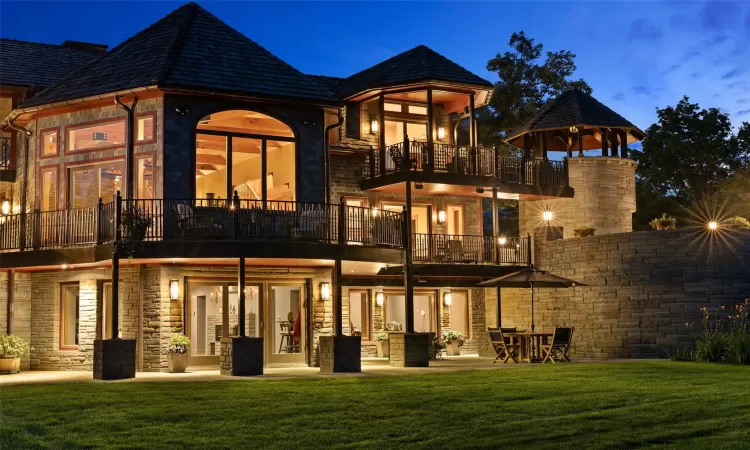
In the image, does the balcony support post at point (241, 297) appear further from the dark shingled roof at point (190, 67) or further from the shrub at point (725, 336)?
the shrub at point (725, 336)

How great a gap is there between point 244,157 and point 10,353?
22.2ft

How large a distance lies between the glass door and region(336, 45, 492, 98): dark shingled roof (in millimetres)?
6474

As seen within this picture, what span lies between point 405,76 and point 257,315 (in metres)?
7.96

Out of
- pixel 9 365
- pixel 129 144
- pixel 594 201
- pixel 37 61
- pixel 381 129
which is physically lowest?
pixel 9 365

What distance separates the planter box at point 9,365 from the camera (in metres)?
22.4

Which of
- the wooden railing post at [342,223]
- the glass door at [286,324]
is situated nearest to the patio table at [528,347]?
the wooden railing post at [342,223]

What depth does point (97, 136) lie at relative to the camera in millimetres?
23438

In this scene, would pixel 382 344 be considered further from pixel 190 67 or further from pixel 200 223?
pixel 190 67

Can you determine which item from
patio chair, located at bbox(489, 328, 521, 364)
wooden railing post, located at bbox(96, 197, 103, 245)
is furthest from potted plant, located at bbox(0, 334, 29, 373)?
patio chair, located at bbox(489, 328, 521, 364)

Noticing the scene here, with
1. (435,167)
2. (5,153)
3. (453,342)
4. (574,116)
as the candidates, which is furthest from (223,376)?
(574,116)

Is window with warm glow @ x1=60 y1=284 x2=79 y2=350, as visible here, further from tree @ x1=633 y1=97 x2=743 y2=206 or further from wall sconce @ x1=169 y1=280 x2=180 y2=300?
tree @ x1=633 y1=97 x2=743 y2=206

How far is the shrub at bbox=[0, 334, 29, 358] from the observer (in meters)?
22.5

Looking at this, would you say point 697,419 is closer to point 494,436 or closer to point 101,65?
point 494,436

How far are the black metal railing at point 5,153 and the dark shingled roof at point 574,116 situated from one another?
16353 millimetres
